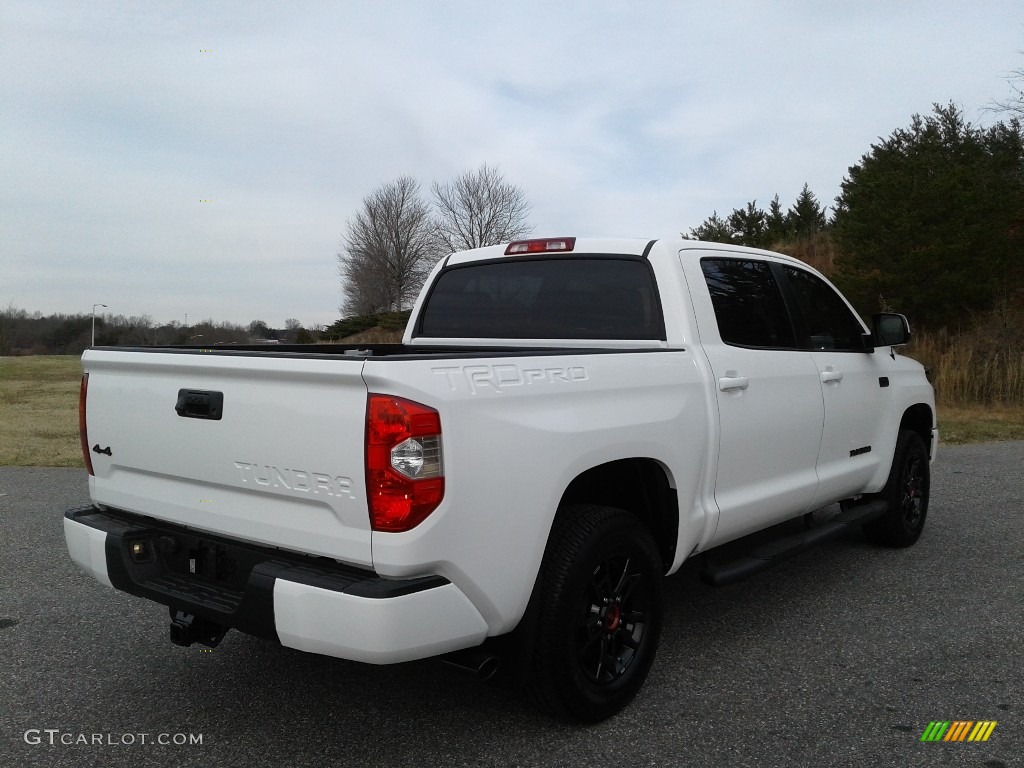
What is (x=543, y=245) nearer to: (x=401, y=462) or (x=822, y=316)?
(x=822, y=316)

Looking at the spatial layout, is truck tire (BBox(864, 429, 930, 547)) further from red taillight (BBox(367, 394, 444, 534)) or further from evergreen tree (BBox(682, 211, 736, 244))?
evergreen tree (BBox(682, 211, 736, 244))

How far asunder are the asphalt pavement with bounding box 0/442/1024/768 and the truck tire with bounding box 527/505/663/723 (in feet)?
0.54

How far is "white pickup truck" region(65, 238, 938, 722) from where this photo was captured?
8.05 feet

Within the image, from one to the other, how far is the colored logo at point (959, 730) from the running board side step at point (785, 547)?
3.06 feet

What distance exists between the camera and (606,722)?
313cm

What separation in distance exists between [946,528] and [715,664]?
349cm

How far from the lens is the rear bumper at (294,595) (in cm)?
241

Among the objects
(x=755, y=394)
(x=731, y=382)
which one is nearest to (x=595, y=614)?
(x=731, y=382)

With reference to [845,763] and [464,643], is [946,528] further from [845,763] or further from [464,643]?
[464,643]

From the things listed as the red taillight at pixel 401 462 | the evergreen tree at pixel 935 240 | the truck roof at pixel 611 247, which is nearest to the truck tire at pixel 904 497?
the truck roof at pixel 611 247

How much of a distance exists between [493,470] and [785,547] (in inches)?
84.8

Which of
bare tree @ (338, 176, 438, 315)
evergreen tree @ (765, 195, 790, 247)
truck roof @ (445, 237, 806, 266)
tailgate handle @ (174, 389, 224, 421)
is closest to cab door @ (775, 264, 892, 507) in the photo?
truck roof @ (445, 237, 806, 266)

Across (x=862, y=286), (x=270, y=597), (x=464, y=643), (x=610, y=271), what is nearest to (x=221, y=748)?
(x=270, y=597)

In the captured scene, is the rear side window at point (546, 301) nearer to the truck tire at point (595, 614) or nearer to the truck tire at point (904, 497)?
the truck tire at point (595, 614)
